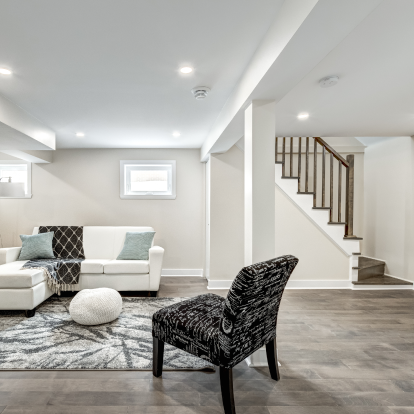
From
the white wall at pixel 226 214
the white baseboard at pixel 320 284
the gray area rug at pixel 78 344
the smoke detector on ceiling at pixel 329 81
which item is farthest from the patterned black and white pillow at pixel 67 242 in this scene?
the smoke detector on ceiling at pixel 329 81

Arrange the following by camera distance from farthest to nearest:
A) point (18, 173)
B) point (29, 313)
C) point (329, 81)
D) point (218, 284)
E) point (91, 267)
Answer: point (18, 173)
point (218, 284)
point (91, 267)
point (29, 313)
point (329, 81)

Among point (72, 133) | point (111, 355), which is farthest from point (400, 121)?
point (72, 133)

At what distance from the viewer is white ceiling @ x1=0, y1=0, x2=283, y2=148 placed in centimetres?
171

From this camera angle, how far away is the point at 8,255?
442cm

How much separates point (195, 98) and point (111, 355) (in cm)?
249

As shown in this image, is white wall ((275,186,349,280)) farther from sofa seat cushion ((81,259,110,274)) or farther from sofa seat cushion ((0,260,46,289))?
sofa seat cushion ((0,260,46,289))

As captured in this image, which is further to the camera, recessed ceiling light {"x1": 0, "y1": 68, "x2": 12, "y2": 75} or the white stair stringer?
the white stair stringer

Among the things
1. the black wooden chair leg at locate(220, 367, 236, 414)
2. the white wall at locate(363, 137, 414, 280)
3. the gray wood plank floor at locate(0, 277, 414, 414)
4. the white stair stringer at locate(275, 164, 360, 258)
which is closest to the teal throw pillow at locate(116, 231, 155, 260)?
the white stair stringer at locate(275, 164, 360, 258)

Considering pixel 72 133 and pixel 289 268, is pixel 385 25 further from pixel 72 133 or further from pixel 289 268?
pixel 72 133

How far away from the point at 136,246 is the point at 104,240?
29.5 inches

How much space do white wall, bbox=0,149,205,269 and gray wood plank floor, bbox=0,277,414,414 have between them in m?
3.06

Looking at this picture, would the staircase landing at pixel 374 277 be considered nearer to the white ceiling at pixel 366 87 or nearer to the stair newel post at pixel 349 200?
the stair newel post at pixel 349 200

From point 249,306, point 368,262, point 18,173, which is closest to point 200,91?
point 249,306

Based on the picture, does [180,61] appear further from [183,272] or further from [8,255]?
[183,272]
